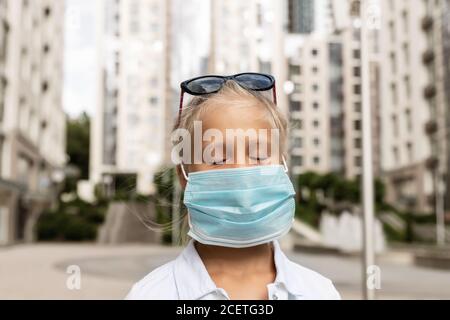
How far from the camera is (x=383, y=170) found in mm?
42000

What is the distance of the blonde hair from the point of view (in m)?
1.56

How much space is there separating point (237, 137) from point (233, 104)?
3.5 inches

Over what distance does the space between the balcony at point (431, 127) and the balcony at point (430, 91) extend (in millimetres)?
1504

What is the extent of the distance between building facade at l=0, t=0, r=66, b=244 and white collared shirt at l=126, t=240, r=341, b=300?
22.3 meters

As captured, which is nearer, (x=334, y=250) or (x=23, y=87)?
(x=334, y=250)

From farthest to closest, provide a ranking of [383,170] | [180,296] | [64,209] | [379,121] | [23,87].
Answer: [379,121]
[383,170]
[64,209]
[23,87]
[180,296]

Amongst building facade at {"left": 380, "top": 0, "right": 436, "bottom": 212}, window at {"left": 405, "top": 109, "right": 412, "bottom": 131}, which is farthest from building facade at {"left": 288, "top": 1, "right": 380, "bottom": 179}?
window at {"left": 405, "top": 109, "right": 412, "bottom": 131}

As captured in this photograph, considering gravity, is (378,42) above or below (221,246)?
above

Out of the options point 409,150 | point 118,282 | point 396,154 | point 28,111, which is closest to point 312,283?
point 118,282

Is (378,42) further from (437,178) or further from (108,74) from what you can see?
(108,74)

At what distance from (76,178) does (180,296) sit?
151ft

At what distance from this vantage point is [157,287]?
1.52 meters

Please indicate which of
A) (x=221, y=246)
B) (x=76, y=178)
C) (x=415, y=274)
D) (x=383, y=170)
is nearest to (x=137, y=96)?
(x=76, y=178)

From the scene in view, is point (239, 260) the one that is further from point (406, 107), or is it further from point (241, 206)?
point (406, 107)
